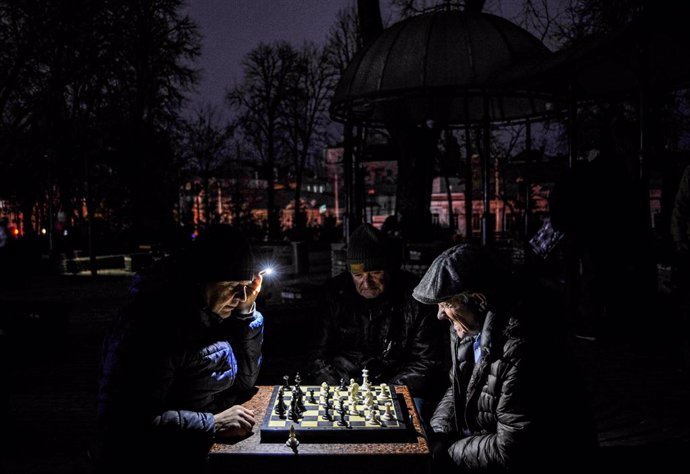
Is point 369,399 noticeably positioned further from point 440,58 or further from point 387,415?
point 440,58

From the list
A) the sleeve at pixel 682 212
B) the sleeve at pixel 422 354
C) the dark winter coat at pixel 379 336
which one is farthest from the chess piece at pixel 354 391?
the sleeve at pixel 682 212

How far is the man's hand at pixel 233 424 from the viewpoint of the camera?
2.87m

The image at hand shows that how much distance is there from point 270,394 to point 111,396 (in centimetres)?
118

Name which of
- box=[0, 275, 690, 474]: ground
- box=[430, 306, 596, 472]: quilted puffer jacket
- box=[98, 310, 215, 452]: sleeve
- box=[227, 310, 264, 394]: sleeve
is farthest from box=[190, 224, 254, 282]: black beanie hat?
box=[430, 306, 596, 472]: quilted puffer jacket

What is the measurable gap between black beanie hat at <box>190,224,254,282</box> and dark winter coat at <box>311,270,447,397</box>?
1768 millimetres

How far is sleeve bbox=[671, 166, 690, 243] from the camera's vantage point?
20.8 ft

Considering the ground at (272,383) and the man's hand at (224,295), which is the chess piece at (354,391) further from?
the ground at (272,383)

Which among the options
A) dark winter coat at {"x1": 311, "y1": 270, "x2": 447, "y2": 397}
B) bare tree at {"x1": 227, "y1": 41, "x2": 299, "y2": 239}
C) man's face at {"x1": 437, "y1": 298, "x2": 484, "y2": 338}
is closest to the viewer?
man's face at {"x1": 437, "y1": 298, "x2": 484, "y2": 338}

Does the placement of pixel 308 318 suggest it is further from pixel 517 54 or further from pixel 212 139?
pixel 212 139

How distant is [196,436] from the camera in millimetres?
2809

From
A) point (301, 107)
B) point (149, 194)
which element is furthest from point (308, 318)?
point (301, 107)

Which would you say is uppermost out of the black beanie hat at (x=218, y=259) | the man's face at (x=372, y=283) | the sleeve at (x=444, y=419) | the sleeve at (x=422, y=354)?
the black beanie hat at (x=218, y=259)

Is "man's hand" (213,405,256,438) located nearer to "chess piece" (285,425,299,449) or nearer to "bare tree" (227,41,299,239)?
"chess piece" (285,425,299,449)

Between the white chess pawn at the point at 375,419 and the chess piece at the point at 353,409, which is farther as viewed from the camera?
the chess piece at the point at 353,409
